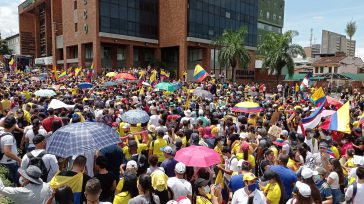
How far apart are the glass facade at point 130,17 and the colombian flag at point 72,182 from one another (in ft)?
113

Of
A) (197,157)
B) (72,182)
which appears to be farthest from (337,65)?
(72,182)

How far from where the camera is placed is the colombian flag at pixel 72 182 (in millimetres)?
3895

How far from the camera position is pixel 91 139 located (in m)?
4.65

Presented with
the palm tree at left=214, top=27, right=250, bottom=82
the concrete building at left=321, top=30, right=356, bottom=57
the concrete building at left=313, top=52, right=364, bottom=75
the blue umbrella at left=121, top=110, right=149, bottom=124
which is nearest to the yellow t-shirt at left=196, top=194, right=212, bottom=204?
the blue umbrella at left=121, top=110, right=149, bottom=124

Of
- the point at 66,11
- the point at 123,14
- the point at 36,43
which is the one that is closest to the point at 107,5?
the point at 123,14

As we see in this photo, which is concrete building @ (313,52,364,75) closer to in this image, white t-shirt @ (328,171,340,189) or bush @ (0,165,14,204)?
white t-shirt @ (328,171,340,189)

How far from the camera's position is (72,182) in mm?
3973

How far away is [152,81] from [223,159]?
1476cm

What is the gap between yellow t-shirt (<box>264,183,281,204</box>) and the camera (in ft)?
14.3

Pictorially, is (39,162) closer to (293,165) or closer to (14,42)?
(293,165)

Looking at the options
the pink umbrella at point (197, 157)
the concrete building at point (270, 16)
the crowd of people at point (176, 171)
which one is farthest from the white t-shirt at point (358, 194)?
the concrete building at point (270, 16)

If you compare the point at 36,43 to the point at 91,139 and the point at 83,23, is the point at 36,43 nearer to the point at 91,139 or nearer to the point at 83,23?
the point at 83,23

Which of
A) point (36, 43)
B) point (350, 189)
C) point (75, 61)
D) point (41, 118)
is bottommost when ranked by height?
point (350, 189)

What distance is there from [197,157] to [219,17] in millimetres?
40800
